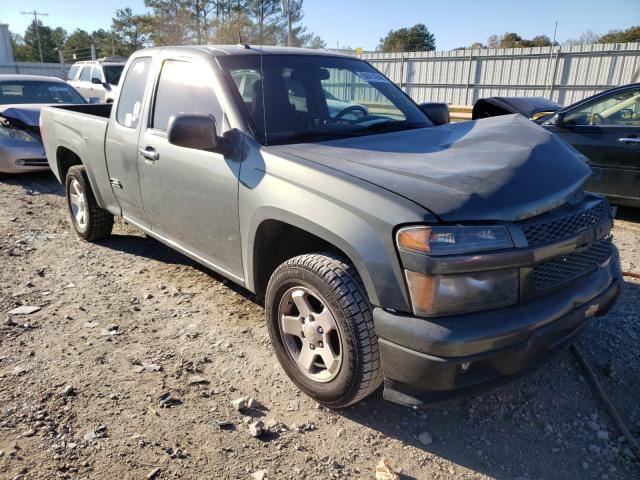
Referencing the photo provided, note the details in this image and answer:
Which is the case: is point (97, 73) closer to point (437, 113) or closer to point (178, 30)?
point (437, 113)

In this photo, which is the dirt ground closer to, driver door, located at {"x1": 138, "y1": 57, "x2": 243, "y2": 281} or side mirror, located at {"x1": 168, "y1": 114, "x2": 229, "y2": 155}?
driver door, located at {"x1": 138, "y1": 57, "x2": 243, "y2": 281}

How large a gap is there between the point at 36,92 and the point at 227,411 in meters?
8.81

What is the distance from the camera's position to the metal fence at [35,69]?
1310 inches

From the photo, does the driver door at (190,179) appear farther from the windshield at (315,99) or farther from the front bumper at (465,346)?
the front bumper at (465,346)

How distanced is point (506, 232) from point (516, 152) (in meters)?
0.67

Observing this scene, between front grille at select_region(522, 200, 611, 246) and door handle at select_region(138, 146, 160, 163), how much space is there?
8.42 feet

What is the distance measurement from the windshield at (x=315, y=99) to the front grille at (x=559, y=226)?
1411 millimetres

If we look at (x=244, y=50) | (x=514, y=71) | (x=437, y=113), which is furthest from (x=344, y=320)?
(x=514, y=71)

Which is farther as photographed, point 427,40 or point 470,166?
point 427,40

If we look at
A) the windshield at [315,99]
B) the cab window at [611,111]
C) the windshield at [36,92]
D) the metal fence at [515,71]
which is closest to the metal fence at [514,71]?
the metal fence at [515,71]

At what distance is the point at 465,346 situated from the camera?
2068mm

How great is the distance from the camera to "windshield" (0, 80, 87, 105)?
8.99 m

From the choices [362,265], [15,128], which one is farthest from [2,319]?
[15,128]

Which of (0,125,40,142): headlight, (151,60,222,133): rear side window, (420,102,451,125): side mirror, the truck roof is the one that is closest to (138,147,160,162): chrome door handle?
(151,60,222,133): rear side window
